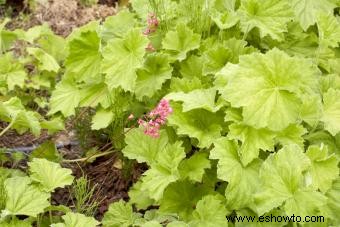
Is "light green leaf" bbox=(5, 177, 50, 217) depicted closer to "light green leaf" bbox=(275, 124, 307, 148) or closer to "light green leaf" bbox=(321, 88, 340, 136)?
"light green leaf" bbox=(275, 124, 307, 148)

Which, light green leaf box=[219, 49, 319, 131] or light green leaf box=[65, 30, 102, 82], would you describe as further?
light green leaf box=[65, 30, 102, 82]

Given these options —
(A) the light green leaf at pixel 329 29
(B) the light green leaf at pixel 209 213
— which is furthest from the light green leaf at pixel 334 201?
(A) the light green leaf at pixel 329 29

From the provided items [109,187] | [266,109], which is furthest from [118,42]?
[266,109]

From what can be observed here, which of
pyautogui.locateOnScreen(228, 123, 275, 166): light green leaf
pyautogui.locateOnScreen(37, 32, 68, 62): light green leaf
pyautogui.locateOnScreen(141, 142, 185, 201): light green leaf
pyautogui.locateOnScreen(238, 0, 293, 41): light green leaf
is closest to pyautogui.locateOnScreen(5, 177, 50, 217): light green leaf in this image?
pyautogui.locateOnScreen(141, 142, 185, 201): light green leaf

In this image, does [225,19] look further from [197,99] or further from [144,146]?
[144,146]

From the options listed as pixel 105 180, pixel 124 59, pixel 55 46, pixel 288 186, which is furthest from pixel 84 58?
pixel 288 186

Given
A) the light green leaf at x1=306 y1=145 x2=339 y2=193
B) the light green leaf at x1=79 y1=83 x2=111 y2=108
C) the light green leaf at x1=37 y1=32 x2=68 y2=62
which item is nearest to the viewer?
the light green leaf at x1=306 y1=145 x2=339 y2=193
